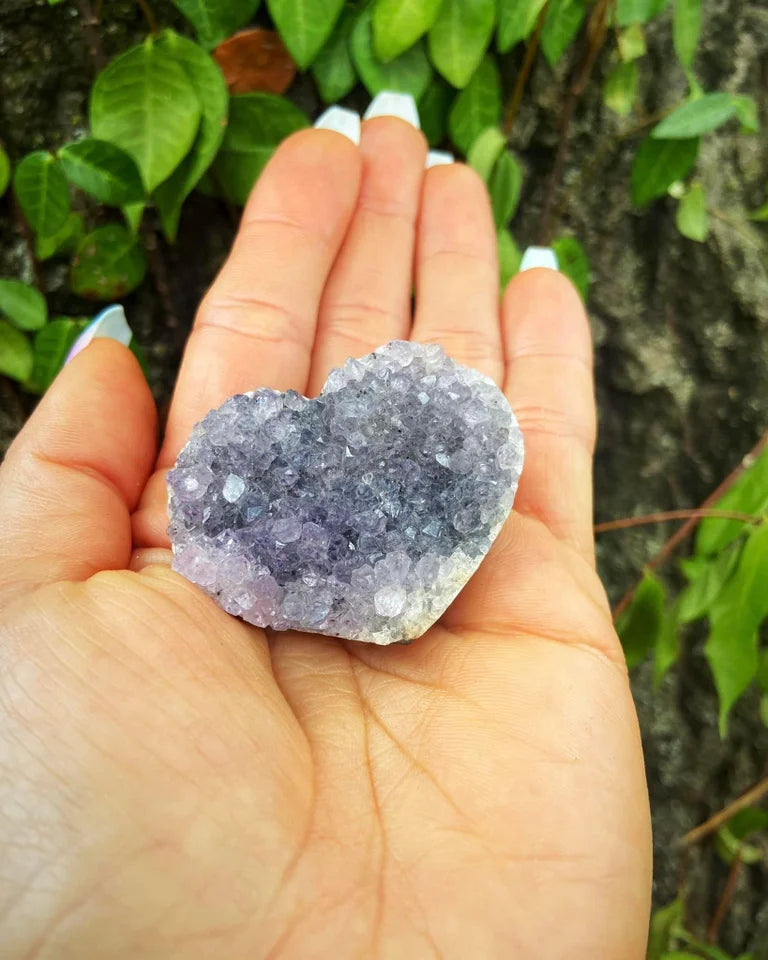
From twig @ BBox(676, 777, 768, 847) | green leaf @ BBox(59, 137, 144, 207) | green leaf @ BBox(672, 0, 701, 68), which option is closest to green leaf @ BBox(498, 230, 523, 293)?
green leaf @ BBox(672, 0, 701, 68)

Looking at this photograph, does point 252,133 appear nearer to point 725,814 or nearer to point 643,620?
point 643,620

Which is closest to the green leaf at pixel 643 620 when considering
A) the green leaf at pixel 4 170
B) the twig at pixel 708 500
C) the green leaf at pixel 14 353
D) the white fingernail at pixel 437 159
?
the twig at pixel 708 500

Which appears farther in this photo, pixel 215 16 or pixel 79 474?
pixel 215 16

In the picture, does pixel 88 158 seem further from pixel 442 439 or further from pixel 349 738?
pixel 349 738

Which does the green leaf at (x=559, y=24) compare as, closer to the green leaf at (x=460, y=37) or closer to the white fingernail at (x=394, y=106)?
the green leaf at (x=460, y=37)

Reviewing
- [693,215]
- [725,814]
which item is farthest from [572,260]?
[725,814]

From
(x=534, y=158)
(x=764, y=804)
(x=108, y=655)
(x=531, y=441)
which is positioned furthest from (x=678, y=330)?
(x=108, y=655)
